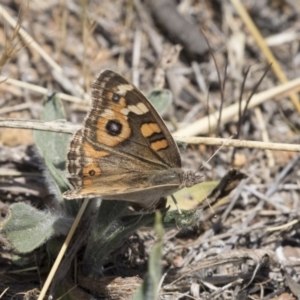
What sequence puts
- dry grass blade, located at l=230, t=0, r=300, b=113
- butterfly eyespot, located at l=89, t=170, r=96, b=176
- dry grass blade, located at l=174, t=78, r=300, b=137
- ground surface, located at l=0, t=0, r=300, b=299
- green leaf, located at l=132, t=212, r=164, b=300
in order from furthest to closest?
1. dry grass blade, located at l=230, t=0, r=300, b=113
2. dry grass blade, located at l=174, t=78, r=300, b=137
3. ground surface, located at l=0, t=0, r=300, b=299
4. butterfly eyespot, located at l=89, t=170, r=96, b=176
5. green leaf, located at l=132, t=212, r=164, b=300

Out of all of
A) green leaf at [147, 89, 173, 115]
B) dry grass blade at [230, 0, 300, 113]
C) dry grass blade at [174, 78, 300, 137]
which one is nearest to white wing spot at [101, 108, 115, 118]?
green leaf at [147, 89, 173, 115]

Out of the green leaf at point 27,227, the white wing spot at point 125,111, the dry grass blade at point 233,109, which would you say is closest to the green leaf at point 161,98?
the dry grass blade at point 233,109

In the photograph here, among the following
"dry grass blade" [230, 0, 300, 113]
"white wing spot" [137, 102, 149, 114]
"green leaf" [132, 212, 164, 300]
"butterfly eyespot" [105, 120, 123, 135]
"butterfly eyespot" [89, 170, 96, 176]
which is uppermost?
"dry grass blade" [230, 0, 300, 113]

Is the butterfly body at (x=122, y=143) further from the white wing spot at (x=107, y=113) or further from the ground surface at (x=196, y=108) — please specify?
the ground surface at (x=196, y=108)

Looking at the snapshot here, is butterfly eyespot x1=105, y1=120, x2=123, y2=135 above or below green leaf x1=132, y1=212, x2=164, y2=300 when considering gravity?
above

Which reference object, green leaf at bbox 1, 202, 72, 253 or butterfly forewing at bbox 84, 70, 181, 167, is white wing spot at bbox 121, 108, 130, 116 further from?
green leaf at bbox 1, 202, 72, 253

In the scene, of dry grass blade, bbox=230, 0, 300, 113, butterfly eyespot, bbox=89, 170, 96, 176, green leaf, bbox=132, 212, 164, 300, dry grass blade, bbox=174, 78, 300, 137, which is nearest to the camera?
green leaf, bbox=132, 212, 164, 300

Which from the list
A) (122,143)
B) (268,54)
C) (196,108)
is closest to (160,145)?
(122,143)

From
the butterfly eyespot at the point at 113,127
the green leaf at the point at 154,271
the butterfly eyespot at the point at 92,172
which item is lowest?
the green leaf at the point at 154,271
